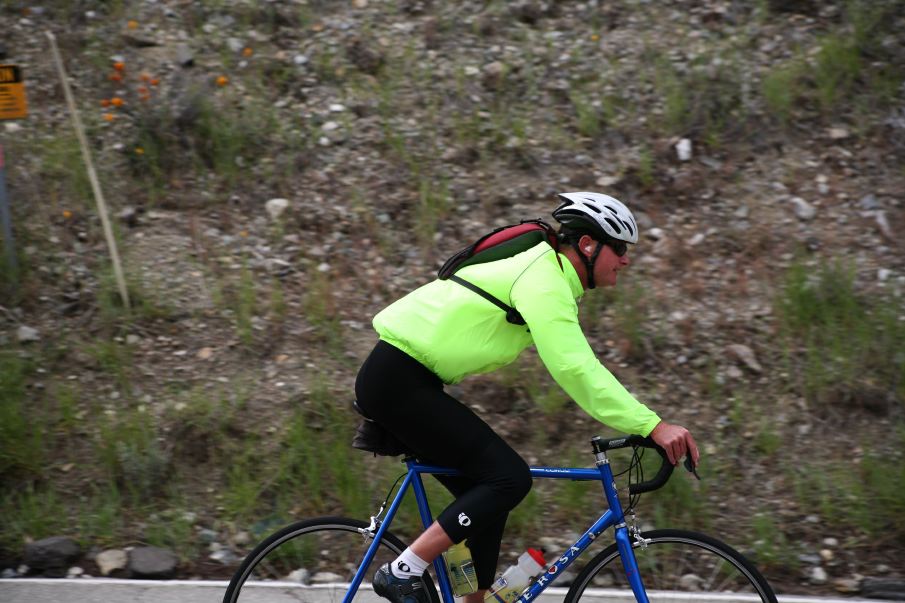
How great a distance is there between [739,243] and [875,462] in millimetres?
1902

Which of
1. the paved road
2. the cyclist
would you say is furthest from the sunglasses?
the paved road

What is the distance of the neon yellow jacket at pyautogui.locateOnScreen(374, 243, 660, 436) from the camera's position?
119 inches

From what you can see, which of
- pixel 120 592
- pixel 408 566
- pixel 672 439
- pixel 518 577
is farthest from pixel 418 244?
pixel 672 439

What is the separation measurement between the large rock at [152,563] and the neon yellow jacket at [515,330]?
2.11 meters

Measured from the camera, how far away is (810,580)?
4.43m

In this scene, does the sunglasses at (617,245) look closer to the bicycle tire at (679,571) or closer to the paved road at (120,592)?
the bicycle tire at (679,571)

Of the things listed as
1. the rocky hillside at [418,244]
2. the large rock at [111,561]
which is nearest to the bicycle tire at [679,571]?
the rocky hillside at [418,244]

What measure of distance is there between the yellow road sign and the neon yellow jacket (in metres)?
3.76

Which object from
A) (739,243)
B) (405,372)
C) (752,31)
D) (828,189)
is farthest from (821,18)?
(405,372)

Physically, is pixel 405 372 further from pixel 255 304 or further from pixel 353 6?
pixel 353 6

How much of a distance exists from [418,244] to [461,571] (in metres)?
3.31

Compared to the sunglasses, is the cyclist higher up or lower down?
lower down

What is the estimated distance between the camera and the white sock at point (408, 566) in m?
3.27

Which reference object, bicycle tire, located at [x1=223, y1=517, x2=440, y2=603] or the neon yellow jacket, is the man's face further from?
bicycle tire, located at [x1=223, y1=517, x2=440, y2=603]
